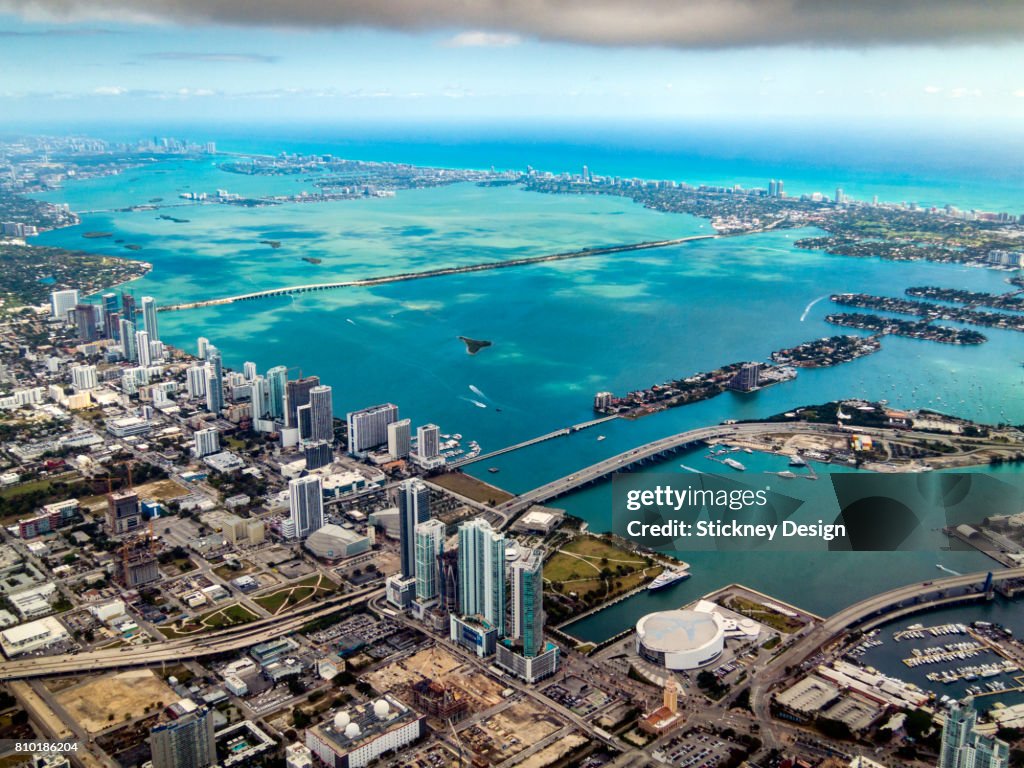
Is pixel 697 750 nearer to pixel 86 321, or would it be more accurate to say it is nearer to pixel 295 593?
pixel 295 593

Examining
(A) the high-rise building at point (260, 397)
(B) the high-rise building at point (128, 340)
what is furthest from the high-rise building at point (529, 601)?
(B) the high-rise building at point (128, 340)

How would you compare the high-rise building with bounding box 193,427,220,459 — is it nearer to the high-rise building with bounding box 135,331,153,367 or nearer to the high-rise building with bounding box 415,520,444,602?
the high-rise building with bounding box 135,331,153,367

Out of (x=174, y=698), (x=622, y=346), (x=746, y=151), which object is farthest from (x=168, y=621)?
(x=746, y=151)

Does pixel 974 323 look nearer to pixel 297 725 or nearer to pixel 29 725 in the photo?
pixel 297 725

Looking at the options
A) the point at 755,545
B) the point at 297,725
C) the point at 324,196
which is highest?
the point at 324,196

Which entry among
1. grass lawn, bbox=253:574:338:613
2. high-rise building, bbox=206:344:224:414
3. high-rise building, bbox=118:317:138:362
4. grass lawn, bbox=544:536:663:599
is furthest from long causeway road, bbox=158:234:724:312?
grass lawn, bbox=544:536:663:599

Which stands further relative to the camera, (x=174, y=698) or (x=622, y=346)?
(x=622, y=346)

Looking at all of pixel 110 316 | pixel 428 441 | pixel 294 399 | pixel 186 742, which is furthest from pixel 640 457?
pixel 110 316
